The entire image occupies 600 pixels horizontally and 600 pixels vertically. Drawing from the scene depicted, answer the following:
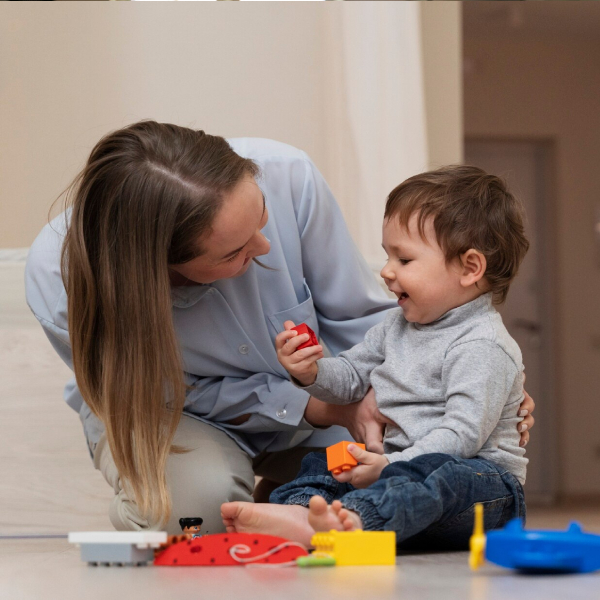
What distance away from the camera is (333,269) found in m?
1.46

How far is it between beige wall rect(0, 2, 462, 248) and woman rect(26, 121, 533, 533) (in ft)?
3.00

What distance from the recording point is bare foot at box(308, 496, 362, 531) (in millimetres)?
925

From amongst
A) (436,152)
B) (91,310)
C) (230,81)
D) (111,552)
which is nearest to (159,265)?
(91,310)

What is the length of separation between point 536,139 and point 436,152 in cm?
229

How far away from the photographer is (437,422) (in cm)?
114

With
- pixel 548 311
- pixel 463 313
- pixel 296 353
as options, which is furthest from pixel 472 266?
pixel 548 311

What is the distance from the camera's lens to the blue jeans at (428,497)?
37.9 inches

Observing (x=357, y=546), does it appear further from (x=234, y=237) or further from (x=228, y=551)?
(x=234, y=237)

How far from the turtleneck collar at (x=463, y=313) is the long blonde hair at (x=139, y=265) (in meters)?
0.36

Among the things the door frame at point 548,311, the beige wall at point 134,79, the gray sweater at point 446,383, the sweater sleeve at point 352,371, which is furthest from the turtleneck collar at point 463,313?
the door frame at point 548,311

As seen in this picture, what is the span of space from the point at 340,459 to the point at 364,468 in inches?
1.3

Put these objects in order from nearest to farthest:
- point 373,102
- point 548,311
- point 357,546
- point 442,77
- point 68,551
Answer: point 357,546
point 68,551
point 373,102
point 442,77
point 548,311

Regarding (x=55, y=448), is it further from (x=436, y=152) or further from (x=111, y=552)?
(x=436, y=152)

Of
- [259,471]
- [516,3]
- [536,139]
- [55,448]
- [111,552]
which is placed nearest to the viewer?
[111,552]
